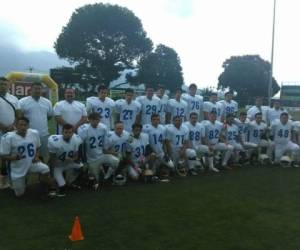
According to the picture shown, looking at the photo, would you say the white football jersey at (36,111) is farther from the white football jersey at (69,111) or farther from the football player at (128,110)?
the football player at (128,110)

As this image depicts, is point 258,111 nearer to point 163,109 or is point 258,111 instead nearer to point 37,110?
point 163,109

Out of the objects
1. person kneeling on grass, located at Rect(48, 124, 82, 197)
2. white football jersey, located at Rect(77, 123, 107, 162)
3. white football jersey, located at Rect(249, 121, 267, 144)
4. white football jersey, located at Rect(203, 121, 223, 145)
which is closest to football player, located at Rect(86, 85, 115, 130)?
white football jersey, located at Rect(77, 123, 107, 162)

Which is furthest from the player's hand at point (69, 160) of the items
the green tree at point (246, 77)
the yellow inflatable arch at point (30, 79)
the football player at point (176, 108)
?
the green tree at point (246, 77)

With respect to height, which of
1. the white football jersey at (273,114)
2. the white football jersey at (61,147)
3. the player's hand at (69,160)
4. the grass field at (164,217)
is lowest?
the grass field at (164,217)

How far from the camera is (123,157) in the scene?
338 inches

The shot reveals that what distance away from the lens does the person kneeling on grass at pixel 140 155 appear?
28.1ft

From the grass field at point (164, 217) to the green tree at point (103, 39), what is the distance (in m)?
38.4

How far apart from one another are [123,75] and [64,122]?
39.7 meters

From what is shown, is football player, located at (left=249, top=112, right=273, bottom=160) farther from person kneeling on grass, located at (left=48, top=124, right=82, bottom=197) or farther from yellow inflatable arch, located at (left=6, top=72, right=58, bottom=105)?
yellow inflatable arch, located at (left=6, top=72, right=58, bottom=105)

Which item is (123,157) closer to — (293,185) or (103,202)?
(103,202)

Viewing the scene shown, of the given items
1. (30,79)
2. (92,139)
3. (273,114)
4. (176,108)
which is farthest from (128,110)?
(30,79)

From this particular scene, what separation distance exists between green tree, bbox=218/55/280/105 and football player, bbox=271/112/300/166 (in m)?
A: 35.3

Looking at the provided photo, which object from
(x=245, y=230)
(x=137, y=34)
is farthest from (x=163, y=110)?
(x=137, y=34)

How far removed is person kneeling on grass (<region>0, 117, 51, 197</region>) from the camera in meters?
6.96
